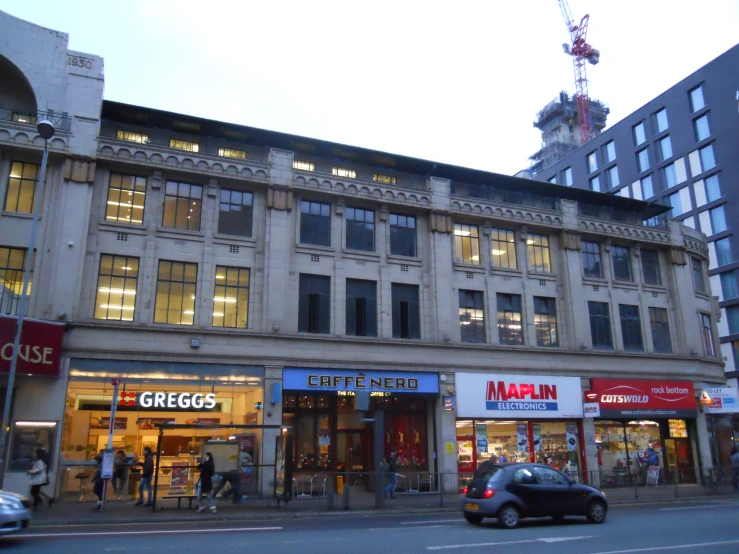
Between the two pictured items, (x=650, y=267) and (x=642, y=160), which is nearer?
(x=650, y=267)

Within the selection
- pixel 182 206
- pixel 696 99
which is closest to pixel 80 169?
pixel 182 206

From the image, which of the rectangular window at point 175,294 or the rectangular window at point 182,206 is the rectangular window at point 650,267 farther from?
the rectangular window at point 175,294

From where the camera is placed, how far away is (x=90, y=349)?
22875mm

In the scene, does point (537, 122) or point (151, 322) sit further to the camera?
point (537, 122)

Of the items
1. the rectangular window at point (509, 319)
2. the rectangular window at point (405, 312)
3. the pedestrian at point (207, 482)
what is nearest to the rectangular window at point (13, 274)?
the pedestrian at point (207, 482)

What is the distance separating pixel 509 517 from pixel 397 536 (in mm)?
3273

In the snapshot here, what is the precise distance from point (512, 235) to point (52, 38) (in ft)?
77.2

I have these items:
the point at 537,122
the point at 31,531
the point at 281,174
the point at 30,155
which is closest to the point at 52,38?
the point at 30,155

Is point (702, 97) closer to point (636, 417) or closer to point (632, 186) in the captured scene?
point (632, 186)

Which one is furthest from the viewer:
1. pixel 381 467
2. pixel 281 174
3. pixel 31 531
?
pixel 281 174

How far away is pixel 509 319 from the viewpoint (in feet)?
101

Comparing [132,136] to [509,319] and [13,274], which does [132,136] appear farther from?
[509,319]

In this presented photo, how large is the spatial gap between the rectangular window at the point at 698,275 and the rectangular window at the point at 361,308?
21446 mm

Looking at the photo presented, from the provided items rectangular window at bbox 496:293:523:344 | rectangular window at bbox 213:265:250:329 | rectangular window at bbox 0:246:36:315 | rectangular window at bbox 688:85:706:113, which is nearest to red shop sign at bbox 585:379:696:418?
rectangular window at bbox 496:293:523:344
